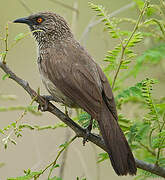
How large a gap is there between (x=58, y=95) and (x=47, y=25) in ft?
3.55

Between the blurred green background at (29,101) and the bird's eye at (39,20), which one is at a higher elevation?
the bird's eye at (39,20)

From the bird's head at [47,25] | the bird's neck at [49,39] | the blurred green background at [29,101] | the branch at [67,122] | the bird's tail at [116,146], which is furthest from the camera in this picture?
the blurred green background at [29,101]

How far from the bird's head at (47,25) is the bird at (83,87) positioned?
0.05 meters

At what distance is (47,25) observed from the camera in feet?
14.3

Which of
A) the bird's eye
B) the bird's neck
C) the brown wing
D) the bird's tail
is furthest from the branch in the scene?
the bird's eye

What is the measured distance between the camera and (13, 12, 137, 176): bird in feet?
10.1

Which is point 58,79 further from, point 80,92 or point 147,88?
point 147,88

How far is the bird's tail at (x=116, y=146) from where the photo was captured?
3004 mm

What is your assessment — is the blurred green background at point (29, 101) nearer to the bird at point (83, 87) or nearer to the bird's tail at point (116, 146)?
the bird at point (83, 87)

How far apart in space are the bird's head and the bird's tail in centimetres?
136

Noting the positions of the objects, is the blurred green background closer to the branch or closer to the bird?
the bird

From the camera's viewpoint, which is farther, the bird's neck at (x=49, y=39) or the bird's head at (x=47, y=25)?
the bird's head at (x=47, y=25)

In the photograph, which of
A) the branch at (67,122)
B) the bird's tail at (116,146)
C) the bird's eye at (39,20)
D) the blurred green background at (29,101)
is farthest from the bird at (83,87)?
the blurred green background at (29,101)

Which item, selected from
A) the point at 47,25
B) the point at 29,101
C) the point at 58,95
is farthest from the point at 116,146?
the point at 29,101
